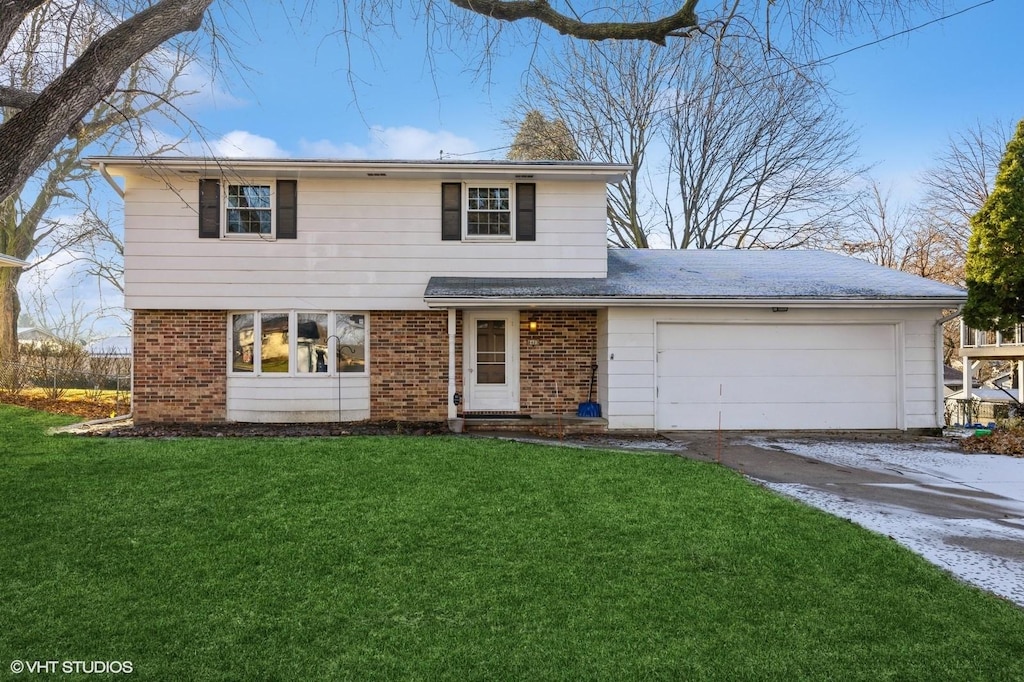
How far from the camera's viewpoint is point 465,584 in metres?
3.67

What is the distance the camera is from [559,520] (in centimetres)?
494

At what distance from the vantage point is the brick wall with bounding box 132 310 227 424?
35.4 ft

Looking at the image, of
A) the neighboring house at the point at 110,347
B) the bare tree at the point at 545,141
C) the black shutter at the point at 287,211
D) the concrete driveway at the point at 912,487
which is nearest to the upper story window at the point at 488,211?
the black shutter at the point at 287,211

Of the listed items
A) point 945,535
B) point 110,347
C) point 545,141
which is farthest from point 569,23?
point 110,347

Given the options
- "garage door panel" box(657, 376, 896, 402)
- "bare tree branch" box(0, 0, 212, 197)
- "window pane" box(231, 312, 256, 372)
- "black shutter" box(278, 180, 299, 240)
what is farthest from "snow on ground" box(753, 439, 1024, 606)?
"window pane" box(231, 312, 256, 372)

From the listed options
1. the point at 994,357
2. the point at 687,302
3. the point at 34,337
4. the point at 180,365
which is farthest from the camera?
the point at 34,337

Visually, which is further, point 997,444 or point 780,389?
point 780,389

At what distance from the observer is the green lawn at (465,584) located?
285cm

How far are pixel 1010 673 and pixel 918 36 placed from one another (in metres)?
6.87

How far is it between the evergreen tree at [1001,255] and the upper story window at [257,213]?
44.4 feet

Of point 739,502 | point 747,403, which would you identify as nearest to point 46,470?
point 739,502

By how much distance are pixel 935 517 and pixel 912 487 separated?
1.34 metres

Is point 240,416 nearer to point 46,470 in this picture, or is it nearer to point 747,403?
point 46,470

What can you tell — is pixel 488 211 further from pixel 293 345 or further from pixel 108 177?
pixel 108 177
